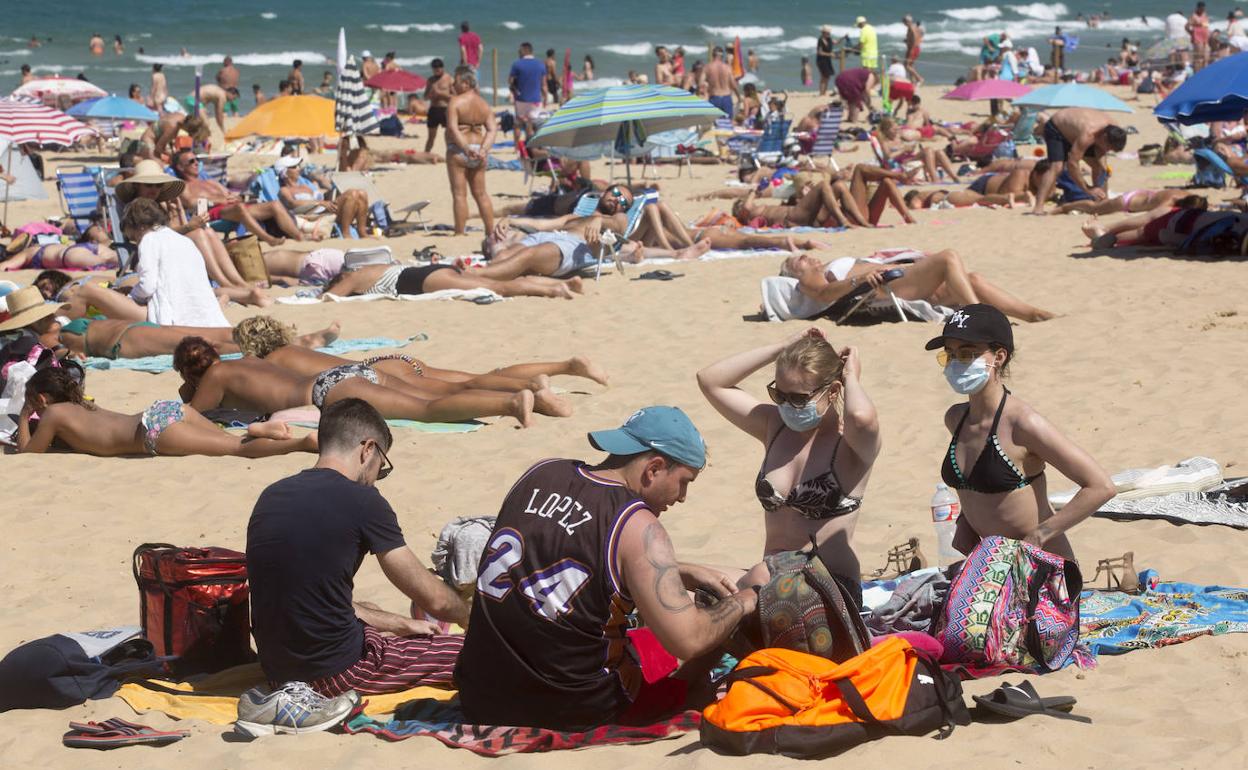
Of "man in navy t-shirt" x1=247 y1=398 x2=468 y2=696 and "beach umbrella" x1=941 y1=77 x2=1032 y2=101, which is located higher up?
"beach umbrella" x1=941 y1=77 x2=1032 y2=101

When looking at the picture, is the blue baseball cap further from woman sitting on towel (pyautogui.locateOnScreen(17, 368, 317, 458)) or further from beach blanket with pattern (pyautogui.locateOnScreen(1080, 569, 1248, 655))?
woman sitting on towel (pyautogui.locateOnScreen(17, 368, 317, 458))

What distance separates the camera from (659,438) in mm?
3408

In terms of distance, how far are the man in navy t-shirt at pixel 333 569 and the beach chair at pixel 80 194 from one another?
33.9 feet

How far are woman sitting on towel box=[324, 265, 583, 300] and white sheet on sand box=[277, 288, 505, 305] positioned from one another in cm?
4

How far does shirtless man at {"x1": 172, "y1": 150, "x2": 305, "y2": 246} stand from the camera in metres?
12.7

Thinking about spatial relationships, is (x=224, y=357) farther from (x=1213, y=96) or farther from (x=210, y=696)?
(x=1213, y=96)

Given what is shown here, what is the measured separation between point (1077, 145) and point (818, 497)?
9804 mm

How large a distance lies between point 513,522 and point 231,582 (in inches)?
49.5

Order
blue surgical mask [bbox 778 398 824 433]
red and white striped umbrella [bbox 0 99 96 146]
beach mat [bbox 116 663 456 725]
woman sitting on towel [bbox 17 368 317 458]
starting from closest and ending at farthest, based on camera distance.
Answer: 1. beach mat [bbox 116 663 456 725]
2. blue surgical mask [bbox 778 398 824 433]
3. woman sitting on towel [bbox 17 368 317 458]
4. red and white striped umbrella [bbox 0 99 96 146]

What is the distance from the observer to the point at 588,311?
9.91 m

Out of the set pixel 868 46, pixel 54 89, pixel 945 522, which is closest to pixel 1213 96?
pixel 945 522

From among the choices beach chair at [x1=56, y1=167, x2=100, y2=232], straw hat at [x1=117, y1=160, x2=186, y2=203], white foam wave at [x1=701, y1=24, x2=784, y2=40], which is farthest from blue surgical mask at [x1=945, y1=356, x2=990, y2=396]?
white foam wave at [x1=701, y1=24, x2=784, y2=40]

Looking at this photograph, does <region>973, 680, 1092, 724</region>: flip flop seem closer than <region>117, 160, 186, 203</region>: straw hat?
Yes

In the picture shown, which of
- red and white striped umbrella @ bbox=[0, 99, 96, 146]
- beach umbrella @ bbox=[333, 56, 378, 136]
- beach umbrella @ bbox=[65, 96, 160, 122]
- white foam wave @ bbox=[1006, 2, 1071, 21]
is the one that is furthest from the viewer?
white foam wave @ bbox=[1006, 2, 1071, 21]
